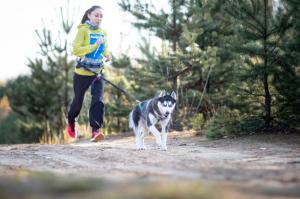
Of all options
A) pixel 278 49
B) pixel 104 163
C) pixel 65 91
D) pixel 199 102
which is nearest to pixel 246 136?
pixel 278 49

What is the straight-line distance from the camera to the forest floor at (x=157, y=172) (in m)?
3.38

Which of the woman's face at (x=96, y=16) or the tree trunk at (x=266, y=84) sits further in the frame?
the tree trunk at (x=266, y=84)

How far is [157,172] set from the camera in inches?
224

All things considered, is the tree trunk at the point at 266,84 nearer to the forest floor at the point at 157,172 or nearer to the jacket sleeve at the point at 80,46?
the forest floor at the point at 157,172

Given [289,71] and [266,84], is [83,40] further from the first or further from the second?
[289,71]

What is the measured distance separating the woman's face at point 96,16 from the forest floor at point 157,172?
221 centimetres

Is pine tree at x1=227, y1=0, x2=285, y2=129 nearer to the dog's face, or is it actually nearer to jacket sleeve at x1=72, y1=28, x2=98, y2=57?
the dog's face

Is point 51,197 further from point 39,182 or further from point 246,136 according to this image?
point 246,136

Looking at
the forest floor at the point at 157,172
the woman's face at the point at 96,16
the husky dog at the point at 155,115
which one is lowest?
the forest floor at the point at 157,172

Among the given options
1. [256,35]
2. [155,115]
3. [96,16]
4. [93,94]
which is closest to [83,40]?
[96,16]

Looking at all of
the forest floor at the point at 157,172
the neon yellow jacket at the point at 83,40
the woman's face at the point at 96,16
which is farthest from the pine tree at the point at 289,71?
the neon yellow jacket at the point at 83,40

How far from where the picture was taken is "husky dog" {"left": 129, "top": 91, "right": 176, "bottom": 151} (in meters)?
8.98

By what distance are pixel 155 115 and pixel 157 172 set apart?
3.42 metres

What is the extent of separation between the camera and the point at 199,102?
14.9 meters
